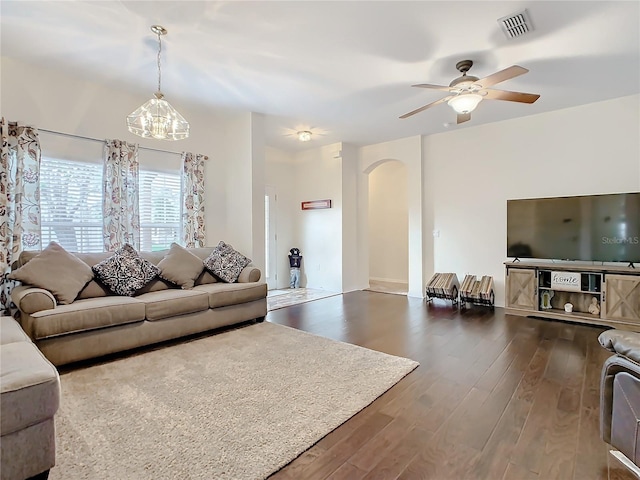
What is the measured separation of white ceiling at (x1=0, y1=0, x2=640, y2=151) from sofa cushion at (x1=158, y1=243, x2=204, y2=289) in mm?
2023

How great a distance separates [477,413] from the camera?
2.16 m

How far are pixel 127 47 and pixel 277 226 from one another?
4.34m

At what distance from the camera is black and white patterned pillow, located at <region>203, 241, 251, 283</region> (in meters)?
4.32

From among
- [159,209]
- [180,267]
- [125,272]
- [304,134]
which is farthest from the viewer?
[304,134]

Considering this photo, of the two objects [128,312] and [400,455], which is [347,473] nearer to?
[400,455]

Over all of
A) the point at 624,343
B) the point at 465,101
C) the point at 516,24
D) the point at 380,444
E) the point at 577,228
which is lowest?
the point at 380,444

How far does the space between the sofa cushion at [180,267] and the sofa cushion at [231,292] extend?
0.50 ft

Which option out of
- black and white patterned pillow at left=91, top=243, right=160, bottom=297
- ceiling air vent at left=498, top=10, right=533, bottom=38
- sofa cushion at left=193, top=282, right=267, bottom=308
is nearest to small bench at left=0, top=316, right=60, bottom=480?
black and white patterned pillow at left=91, top=243, right=160, bottom=297

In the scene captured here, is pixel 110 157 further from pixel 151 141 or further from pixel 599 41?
pixel 599 41

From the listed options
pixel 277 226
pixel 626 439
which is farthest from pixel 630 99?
pixel 277 226

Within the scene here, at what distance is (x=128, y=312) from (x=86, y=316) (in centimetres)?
33

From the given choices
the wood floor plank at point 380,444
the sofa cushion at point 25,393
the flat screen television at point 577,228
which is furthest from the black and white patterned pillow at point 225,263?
the flat screen television at point 577,228

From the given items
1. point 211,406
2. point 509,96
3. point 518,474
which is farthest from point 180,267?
point 509,96

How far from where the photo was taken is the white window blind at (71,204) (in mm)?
3713
